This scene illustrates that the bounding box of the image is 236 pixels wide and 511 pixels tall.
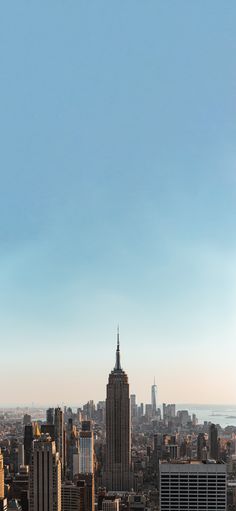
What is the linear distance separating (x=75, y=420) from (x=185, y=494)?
491 centimetres

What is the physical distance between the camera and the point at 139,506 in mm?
9141

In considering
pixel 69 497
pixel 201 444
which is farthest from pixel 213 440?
pixel 69 497

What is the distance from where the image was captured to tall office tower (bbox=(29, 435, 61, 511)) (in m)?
8.09

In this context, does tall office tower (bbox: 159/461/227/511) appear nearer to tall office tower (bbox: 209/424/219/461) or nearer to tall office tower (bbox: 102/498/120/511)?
tall office tower (bbox: 102/498/120/511)

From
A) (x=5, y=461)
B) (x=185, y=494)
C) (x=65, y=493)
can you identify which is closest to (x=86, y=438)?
(x=5, y=461)

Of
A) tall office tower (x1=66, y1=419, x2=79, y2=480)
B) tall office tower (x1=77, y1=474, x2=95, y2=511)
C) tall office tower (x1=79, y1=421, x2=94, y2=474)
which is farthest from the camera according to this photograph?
tall office tower (x1=79, y1=421, x2=94, y2=474)

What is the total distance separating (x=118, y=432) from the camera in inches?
557

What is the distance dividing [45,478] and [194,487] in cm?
194

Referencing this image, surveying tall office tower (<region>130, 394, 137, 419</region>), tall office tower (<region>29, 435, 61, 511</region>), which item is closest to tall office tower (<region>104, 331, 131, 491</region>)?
tall office tower (<region>130, 394, 137, 419</region>)

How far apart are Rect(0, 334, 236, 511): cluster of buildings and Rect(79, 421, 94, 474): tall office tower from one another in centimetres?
2

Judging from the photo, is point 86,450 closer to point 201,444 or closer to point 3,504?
point 201,444

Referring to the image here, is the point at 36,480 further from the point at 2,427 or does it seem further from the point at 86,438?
the point at 86,438

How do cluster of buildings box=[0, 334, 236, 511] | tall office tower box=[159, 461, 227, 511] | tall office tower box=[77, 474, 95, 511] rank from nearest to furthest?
tall office tower box=[159, 461, 227, 511], cluster of buildings box=[0, 334, 236, 511], tall office tower box=[77, 474, 95, 511]

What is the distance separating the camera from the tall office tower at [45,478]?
809 centimetres
